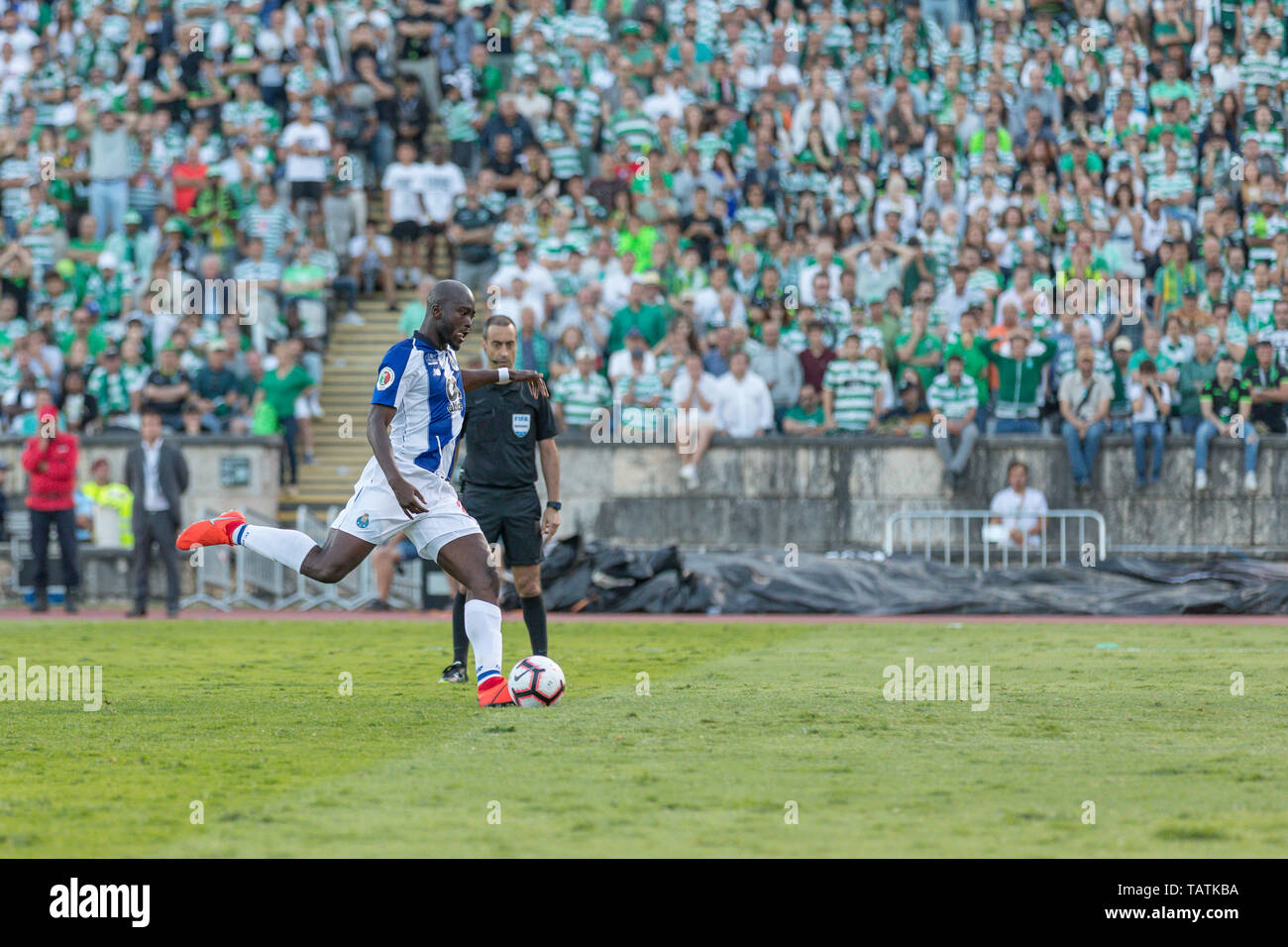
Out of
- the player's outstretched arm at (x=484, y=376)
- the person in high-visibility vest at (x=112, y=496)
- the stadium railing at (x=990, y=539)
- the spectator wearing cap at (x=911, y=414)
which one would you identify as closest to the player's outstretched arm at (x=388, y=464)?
the player's outstretched arm at (x=484, y=376)

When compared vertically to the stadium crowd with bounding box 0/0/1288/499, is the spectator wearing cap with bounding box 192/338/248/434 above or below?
below

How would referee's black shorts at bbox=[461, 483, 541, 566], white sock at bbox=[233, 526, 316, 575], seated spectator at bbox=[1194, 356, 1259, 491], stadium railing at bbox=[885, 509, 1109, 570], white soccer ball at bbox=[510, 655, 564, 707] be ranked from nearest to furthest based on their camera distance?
white soccer ball at bbox=[510, 655, 564, 707], white sock at bbox=[233, 526, 316, 575], referee's black shorts at bbox=[461, 483, 541, 566], stadium railing at bbox=[885, 509, 1109, 570], seated spectator at bbox=[1194, 356, 1259, 491]

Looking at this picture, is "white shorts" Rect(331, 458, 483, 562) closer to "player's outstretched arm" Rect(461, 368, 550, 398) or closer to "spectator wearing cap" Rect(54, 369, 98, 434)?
"player's outstretched arm" Rect(461, 368, 550, 398)

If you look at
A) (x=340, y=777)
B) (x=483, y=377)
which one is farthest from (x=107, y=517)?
(x=340, y=777)

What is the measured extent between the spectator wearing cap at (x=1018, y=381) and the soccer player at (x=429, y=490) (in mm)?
12583

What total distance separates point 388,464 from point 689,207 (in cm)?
1514

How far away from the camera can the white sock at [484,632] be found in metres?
9.89

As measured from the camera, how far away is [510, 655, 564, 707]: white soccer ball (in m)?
10.0

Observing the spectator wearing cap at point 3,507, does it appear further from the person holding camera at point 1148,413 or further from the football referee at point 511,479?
the person holding camera at point 1148,413

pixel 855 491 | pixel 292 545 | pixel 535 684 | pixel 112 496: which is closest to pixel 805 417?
pixel 855 491

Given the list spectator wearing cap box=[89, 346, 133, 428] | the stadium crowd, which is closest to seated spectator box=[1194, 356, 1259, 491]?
the stadium crowd

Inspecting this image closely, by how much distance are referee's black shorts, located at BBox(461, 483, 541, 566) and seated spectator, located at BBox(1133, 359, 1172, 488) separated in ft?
38.4
